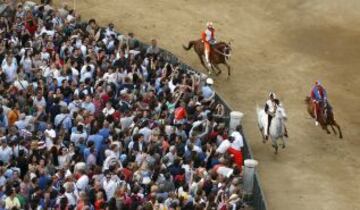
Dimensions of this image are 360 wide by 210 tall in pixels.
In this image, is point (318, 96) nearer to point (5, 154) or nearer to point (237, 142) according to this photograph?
point (237, 142)

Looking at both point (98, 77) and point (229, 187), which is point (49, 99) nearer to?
point (98, 77)

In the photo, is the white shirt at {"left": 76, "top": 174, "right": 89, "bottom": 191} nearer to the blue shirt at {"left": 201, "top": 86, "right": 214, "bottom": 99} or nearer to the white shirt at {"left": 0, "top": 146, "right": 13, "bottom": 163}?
the white shirt at {"left": 0, "top": 146, "right": 13, "bottom": 163}

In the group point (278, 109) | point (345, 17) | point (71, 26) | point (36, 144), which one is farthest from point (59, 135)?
point (345, 17)

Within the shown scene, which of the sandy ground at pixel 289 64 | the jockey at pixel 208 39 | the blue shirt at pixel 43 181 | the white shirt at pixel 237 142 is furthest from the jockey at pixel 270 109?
the blue shirt at pixel 43 181

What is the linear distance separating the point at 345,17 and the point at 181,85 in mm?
13698

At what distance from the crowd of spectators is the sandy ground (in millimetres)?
2492

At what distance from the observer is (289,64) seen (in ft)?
112

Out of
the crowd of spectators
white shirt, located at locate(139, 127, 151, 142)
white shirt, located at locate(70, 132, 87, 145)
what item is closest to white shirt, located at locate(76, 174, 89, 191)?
the crowd of spectators

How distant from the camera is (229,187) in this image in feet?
67.9

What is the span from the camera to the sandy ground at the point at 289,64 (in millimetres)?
25641

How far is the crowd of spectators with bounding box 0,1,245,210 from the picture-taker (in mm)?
19734

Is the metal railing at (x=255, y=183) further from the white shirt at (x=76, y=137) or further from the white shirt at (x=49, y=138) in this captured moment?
the white shirt at (x=49, y=138)

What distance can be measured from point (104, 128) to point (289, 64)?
43.5 ft

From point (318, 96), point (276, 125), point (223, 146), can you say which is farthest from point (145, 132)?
point (318, 96)
